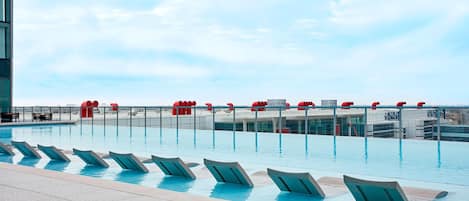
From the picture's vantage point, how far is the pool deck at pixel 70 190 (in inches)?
153

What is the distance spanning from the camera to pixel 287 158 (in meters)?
7.65

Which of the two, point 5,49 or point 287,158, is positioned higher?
point 5,49

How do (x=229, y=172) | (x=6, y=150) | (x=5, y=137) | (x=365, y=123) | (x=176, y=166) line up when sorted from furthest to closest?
(x=5, y=137) < (x=365, y=123) < (x=6, y=150) < (x=176, y=166) < (x=229, y=172)

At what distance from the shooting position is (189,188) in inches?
205

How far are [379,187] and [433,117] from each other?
4631 millimetres

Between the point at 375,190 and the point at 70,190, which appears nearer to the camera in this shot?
the point at 375,190

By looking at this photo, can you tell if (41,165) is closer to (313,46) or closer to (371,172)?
(371,172)

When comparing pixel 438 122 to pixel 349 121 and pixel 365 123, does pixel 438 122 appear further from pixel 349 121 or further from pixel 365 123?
pixel 349 121

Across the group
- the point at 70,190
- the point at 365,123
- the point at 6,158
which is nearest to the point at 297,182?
the point at 70,190

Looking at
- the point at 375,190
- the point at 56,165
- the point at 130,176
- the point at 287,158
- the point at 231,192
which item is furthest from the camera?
the point at 287,158

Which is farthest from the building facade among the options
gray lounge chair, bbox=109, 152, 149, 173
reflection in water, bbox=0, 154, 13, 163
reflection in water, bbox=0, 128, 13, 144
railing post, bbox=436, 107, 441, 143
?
railing post, bbox=436, 107, 441, 143

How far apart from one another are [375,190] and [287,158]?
3691 mm

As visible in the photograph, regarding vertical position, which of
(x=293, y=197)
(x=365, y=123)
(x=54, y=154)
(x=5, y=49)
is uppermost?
(x=5, y=49)

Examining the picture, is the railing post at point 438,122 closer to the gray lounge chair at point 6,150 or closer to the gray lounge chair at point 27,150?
the gray lounge chair at point 27,150
